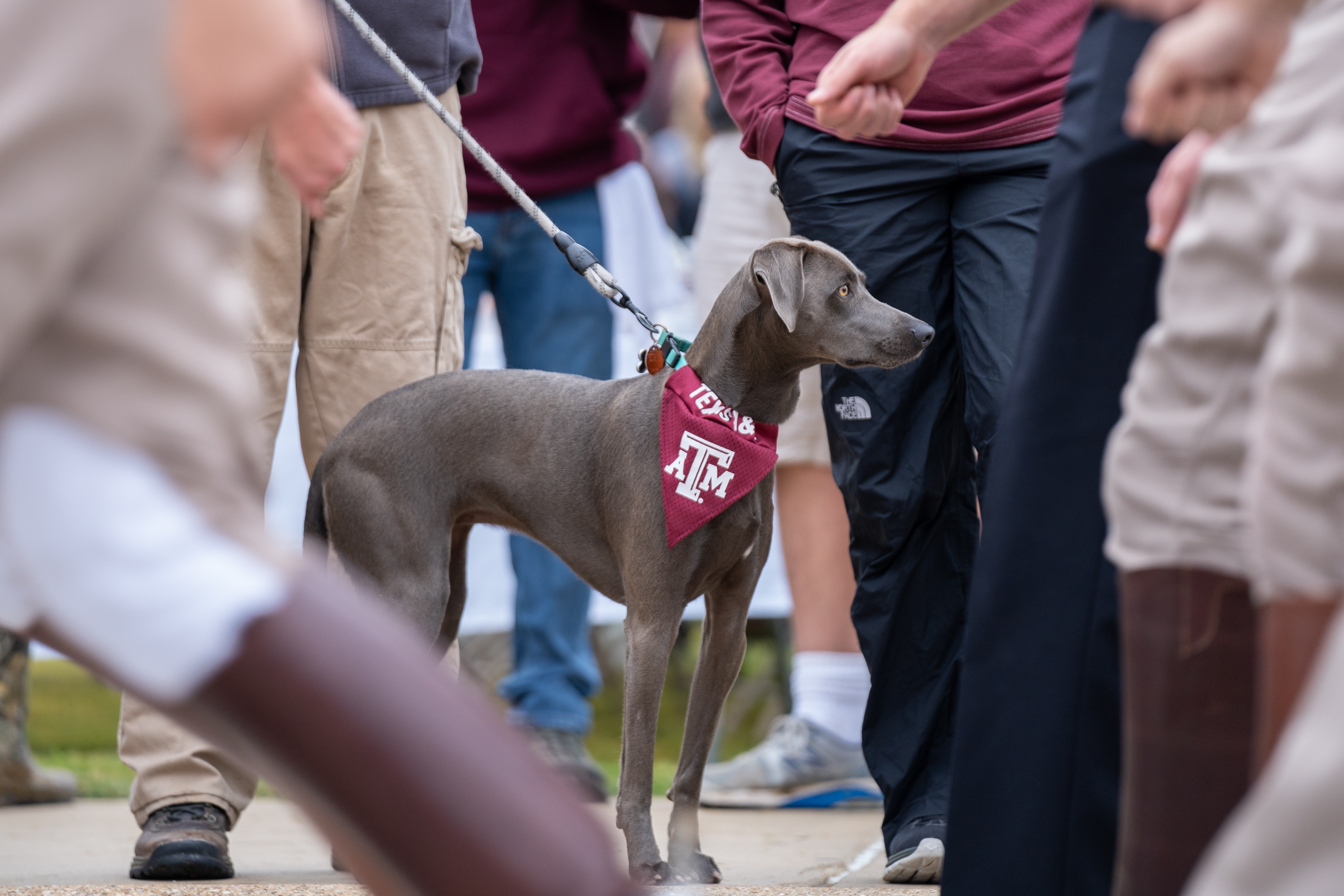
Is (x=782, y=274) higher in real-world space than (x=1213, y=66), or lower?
lower

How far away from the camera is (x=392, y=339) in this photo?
3312mm

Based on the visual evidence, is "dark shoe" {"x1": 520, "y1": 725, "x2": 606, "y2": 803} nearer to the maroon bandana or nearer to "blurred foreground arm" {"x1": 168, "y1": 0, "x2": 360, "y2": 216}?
the maroon bandana

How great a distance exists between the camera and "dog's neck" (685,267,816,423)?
318 centimetres

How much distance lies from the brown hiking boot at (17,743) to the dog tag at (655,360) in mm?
1933

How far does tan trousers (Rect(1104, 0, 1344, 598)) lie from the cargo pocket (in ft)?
7.44

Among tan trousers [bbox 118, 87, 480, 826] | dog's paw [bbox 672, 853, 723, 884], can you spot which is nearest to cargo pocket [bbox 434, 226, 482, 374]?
tan trousers [bbox 118, 87, 480, 826]

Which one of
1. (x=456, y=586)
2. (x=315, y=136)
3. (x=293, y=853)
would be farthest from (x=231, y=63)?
(x=293, y=853)

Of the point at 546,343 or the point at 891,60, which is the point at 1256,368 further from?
the point at 546,343

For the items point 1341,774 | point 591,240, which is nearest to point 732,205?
point 591,240

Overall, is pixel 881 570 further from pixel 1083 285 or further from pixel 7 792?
pixel 7 792

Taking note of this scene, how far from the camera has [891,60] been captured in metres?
2.01

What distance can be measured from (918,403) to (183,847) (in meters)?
1.80

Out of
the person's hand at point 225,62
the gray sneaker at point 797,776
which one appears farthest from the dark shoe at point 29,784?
the person's hand at point 225,62

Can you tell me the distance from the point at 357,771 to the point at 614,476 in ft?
6.95
